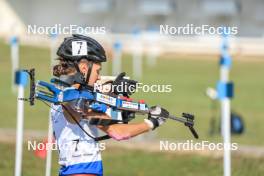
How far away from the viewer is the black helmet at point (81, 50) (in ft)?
17.1

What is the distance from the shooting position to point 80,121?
519 cm

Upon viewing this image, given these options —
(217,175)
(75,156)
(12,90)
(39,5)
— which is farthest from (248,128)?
(39,5)

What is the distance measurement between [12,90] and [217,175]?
Answer: 13586 millimetres

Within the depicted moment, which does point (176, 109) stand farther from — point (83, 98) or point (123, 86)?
point (83, 98)

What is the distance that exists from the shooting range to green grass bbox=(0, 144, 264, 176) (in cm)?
1

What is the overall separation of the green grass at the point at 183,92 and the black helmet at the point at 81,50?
27.1ft

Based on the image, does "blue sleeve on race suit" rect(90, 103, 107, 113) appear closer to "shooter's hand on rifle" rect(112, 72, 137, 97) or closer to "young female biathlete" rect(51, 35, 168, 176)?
"young female biathlete" rect(51, 35, 168, 176)

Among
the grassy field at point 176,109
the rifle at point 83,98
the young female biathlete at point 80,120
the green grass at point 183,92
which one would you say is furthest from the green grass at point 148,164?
the rifle at point 83,98

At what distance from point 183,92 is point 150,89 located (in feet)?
49.7

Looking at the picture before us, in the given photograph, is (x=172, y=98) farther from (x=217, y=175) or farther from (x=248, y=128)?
(x=217, y=175)

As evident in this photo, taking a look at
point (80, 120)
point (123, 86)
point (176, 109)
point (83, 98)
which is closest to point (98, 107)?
point (83, 98)

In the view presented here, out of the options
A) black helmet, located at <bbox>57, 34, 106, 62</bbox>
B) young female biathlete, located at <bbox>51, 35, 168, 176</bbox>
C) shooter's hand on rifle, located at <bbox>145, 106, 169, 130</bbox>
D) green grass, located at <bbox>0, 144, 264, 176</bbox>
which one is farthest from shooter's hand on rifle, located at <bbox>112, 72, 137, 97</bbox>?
green grass, located at <bbox>0, 144, 264, 176</bbox>

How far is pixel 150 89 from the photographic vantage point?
8188 mm

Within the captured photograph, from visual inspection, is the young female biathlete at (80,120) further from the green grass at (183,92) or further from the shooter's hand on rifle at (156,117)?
the green grass at (183,92)
